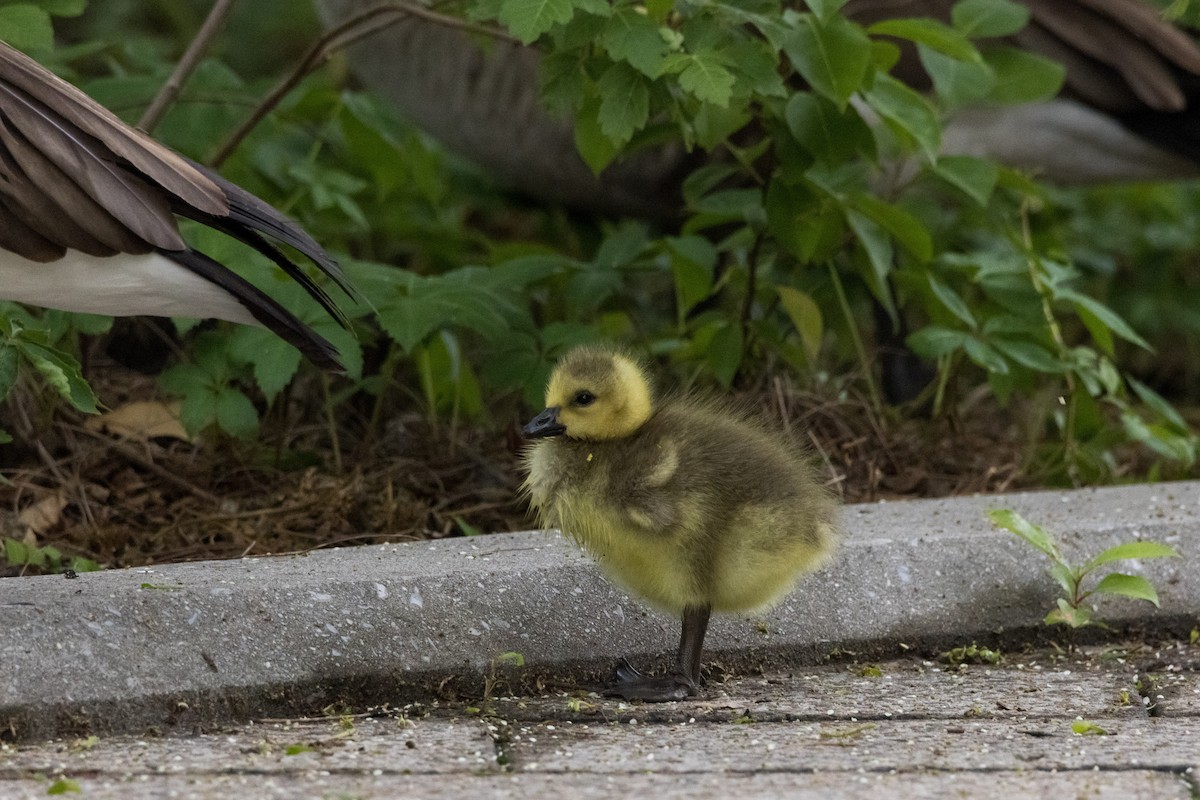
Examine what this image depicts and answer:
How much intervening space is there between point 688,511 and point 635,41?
2.87 feet

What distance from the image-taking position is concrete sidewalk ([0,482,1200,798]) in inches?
78.5

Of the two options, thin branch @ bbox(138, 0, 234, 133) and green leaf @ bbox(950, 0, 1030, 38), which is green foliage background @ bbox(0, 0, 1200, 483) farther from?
thin branch @ bbox(138, 0, 234, 133)

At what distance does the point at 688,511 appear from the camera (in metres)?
2.19

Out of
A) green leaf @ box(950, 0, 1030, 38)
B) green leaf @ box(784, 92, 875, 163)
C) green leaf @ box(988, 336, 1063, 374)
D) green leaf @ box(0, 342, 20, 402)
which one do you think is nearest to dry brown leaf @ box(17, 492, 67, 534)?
green leaf @ box(0, 342, 20, 402)

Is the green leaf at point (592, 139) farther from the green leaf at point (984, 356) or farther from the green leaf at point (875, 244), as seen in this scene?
the green leaf at point (984, 356)

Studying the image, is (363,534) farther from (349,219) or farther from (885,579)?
(349,219)

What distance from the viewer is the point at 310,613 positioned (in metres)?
2.21

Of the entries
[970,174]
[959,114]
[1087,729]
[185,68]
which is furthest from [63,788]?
[959,114]

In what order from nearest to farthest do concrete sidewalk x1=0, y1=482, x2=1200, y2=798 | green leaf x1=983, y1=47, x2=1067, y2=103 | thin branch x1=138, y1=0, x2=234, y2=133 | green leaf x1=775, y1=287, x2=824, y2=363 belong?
concrete sidewalk x1=0, y1=482, x2=1200, y2=798, thin branch x1=138, y1=0, x2=234, y2=133, green leaf x1=775, y1=287, x2=824, y2=363, green leaf x1=983, y1=47, x2=1067, y2=103

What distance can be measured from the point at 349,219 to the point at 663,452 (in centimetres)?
214

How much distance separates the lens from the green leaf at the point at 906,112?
307cm

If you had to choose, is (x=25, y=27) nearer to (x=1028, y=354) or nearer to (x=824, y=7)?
(x=824, y=7)

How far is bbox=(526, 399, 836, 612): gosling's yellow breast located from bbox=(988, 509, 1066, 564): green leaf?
0.33 m

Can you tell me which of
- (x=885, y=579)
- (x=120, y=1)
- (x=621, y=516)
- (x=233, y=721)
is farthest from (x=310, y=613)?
(x=120, y=1)
